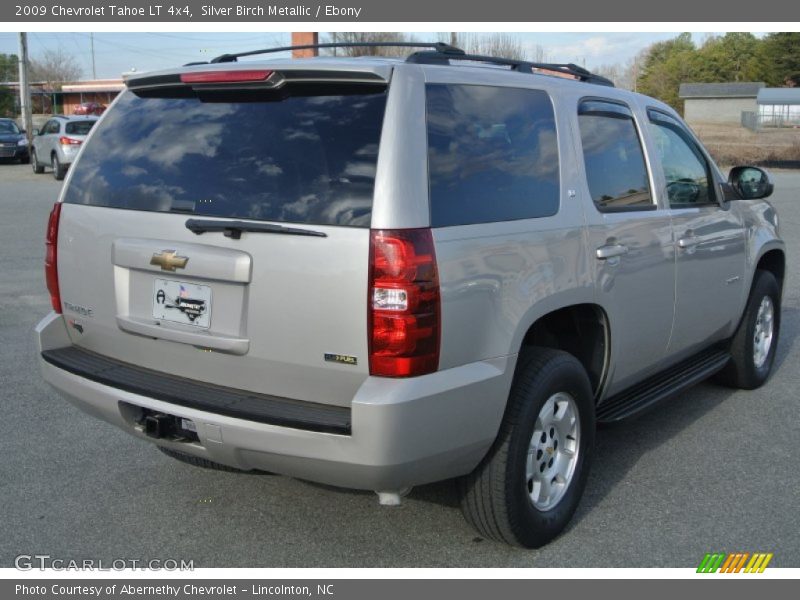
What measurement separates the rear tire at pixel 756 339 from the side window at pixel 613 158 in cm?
175

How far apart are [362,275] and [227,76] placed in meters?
1.07

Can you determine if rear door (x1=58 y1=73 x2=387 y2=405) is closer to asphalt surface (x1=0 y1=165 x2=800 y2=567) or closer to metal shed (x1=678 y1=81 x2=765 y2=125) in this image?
asphalt surface (x1=0 y1=165 x2=800 y2=567)

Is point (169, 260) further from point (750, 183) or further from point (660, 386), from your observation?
point (750, 183)

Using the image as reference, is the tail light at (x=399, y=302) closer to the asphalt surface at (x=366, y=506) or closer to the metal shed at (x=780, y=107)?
the asphalt surface at (x=366, y=506)

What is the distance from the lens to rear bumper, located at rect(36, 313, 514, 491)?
9.89ft

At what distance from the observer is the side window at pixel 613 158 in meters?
4.17

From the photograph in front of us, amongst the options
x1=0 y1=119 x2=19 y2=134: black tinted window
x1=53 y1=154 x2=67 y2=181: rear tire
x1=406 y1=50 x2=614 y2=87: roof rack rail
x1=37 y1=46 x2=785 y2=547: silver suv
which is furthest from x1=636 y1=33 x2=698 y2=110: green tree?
x1=37 y1=46 x2=785 y2=547: silver suv

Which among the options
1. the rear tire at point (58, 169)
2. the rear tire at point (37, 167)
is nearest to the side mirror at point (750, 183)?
the rear tire at point (58, 169)

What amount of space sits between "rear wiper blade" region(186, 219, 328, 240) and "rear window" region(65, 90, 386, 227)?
0.05m

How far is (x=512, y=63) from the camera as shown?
13.2 feet

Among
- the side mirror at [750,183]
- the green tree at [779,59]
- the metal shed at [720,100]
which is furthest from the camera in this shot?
the green tree at [779,59]

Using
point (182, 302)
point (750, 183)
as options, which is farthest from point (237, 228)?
point (750, 183)

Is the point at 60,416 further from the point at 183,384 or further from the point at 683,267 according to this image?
the point at 683,267
